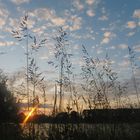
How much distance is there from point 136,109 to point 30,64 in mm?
3884

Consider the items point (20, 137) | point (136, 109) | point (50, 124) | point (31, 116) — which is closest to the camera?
point (20, 137)

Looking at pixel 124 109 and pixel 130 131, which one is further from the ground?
pixel 124 109

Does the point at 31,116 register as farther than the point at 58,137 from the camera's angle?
Yes

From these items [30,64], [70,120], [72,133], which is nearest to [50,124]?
[70,120]

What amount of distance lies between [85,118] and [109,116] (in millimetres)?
678

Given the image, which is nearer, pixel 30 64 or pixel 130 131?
pixel 130 131

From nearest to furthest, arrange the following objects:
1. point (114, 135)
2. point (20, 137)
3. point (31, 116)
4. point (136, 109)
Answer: point (114, 135) < point (20, 137) < point (31, 116) < point (136, 109)

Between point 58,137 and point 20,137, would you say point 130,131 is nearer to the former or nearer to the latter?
point 58,137

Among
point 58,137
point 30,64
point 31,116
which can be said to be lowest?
point 58,137

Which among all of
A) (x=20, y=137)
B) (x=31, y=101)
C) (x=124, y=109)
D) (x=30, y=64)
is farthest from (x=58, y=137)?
(x=124, y=109)

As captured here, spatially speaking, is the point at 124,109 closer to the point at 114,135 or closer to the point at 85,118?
the point at 85,118

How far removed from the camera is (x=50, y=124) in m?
9.01

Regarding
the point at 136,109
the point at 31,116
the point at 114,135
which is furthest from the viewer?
the point at 136,109

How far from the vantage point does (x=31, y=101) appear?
31.0ft
